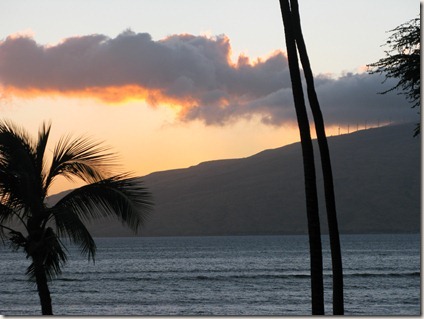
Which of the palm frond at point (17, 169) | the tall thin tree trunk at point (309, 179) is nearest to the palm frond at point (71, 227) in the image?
the palm frond at point (17, 169)

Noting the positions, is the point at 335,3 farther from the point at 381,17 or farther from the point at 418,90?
the point at 418,90

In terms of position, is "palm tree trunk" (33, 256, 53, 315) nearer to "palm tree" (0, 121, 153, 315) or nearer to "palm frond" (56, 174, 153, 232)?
"palm tree" (0, 121, 153, 315)

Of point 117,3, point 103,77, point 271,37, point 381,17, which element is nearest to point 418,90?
point 381,17

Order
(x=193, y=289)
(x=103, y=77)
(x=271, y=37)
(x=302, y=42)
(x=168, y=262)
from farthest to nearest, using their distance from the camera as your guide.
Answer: (x=168, y=262) → (x=193, y=289) → (x=103, y=77) → (x=271, y=37) → (x=302, y=42)

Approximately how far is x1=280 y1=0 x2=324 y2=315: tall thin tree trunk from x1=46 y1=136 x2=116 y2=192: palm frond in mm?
2928

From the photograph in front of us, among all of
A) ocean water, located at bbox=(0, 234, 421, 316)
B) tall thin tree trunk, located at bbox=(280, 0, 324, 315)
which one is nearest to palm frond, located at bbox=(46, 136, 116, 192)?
tall thin tree trunk, located at bbox=(280, 0, 324, 315)

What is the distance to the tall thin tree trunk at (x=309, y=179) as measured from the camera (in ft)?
31.8

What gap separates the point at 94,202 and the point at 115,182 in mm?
482

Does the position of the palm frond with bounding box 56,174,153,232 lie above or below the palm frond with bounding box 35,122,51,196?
below

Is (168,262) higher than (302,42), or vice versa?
(302,42)

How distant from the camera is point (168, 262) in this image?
92562 millimetres

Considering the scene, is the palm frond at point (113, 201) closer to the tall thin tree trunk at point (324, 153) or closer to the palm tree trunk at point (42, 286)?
the palm tree trunk at point (42, 286)

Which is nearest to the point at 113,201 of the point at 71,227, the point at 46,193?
the point at 71,227

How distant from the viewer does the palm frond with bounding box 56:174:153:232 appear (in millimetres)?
11211
